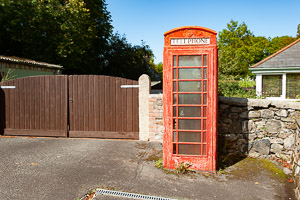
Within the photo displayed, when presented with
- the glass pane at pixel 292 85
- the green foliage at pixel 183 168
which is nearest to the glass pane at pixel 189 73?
the green foliage at pixel 183 168

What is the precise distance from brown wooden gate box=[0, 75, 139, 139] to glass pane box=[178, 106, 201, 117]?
2489 millimetres

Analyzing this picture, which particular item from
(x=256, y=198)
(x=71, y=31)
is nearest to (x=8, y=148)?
(x=256, y=198)

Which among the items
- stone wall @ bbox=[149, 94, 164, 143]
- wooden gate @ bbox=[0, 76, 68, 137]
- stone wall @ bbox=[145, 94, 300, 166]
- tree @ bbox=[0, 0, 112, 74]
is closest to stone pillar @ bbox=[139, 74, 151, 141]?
stone wall @ bbox=[149, 94, 164, 143]

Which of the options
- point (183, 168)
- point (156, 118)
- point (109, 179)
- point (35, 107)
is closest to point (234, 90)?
point (156, 118)

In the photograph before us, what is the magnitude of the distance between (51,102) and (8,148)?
6.12ft

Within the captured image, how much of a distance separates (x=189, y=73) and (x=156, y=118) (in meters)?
2.46

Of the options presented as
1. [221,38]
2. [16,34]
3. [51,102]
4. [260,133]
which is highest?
[221,38]

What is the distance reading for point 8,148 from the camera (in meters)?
5.88

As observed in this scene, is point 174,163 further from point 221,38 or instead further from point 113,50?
point 221,38

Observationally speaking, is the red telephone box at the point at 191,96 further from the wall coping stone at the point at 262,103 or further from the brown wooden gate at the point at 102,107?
the brown wooden gate at the point at 102,107

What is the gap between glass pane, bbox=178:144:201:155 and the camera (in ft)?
14.4

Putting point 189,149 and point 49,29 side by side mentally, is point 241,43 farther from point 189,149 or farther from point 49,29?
point 189,149

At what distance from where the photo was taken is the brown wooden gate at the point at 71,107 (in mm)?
6789

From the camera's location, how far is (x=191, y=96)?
436 centimetres
